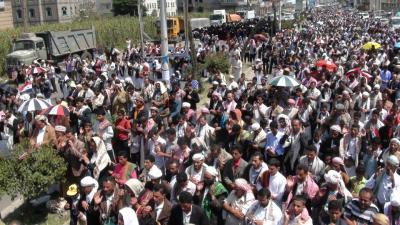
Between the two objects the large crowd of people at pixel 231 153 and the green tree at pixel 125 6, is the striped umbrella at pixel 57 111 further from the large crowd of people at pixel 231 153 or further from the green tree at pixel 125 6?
the green tree at pixel 125 6

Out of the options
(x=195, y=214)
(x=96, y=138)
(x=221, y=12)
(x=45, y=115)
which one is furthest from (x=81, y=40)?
(x=221, y=12)

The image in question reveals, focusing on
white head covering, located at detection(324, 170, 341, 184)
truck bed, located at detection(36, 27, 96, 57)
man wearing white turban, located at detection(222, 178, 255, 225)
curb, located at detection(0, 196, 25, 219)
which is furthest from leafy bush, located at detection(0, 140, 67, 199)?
truck bed, located at detection(36, 27, 96, 57)

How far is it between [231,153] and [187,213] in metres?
1.93

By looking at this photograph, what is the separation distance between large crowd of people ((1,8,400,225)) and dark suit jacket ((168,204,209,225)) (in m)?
0.01

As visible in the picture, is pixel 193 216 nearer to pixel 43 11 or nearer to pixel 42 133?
pixel 42 133

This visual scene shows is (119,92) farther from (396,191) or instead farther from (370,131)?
(396,191)

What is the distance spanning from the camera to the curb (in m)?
8.44

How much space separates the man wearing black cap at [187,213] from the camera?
17.7ft

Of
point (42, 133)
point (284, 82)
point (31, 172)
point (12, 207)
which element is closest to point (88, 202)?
point (31, 172)

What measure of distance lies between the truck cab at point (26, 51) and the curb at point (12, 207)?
16.7 m

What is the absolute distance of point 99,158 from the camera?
772cm

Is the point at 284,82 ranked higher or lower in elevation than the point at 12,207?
higher

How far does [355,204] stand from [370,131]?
12.1 feet

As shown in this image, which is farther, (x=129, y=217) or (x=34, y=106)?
(x=34, y=106)
